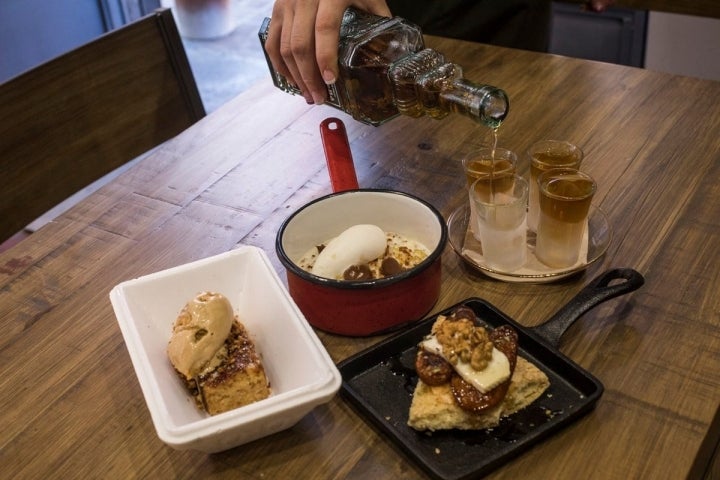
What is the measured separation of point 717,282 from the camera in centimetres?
99

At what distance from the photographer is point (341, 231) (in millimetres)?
1083

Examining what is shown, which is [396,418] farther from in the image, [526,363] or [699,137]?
[699,137]

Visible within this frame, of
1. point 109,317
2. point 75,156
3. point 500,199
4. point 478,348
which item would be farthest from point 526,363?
point 75,156

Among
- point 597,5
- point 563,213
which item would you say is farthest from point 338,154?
point 597,5

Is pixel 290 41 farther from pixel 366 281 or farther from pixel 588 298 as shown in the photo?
pixel 588 298

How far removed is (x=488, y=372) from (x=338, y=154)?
45cm

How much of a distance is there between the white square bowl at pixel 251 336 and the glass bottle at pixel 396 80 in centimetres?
32

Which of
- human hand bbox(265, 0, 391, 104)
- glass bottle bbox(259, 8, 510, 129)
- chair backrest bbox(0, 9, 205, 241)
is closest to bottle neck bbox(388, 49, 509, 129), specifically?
glass bottle bbox(259, 8, 510, 129)

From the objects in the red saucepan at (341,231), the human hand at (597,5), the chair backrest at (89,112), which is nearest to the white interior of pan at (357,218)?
the red saucepan at (341,231)

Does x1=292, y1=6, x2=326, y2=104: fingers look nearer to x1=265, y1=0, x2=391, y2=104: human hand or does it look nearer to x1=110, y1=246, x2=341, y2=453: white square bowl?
x1=265, y1=0, x2=391, y2=104: human hand

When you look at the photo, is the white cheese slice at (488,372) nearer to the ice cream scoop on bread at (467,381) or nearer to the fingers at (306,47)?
the ice cream scoop on bread at (467,381)

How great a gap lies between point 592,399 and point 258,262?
1.38 feet

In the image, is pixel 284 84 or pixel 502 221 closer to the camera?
pixel 502 221

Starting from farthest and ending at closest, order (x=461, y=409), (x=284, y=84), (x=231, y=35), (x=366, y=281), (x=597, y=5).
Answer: (x=231, y=35)
(x=597, y=5)
(x=284, y=84)
(x=366, y=281)
(x=461, y=409)
